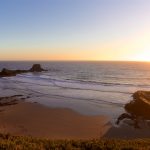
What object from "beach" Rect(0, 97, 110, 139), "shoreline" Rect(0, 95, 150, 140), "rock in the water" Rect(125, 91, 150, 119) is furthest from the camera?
"rock in the water" Rect(125, 91, 150, 119)

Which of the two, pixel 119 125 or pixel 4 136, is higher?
pixel 4 136

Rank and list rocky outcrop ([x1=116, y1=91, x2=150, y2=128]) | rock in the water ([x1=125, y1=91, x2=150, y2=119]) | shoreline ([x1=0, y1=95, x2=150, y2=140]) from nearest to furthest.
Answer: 1. shoreline ([x1=0, y1=95, x2=150, y2=140])
2. rocky outcrop ([x1=116, y1=91, x2=150, y2=128])
3. rock in the water ([x1=125, y1=91, x2=150, y2=119])

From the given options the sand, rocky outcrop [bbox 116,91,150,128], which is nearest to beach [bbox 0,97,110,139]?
the sand

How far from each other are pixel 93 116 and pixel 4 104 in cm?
1232

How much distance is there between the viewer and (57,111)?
29.6 meters

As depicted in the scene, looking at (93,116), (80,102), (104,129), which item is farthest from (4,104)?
(104,129)

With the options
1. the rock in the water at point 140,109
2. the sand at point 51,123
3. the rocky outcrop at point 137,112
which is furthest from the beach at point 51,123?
the rock in the water at point 140,109

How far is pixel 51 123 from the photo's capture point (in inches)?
966

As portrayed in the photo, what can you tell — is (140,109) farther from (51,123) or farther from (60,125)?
(51,123)

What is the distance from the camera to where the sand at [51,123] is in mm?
21172

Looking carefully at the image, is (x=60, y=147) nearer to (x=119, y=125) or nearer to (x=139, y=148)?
(x=139, y=148)

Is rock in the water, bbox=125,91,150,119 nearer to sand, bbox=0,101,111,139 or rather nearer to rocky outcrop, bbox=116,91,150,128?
rocky outcrop, bbox=116,91,150,128

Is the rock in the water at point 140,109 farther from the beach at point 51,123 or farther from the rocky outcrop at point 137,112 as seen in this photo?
the beach at point 51,123

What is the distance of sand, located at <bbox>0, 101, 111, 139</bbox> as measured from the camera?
69.5 ft
